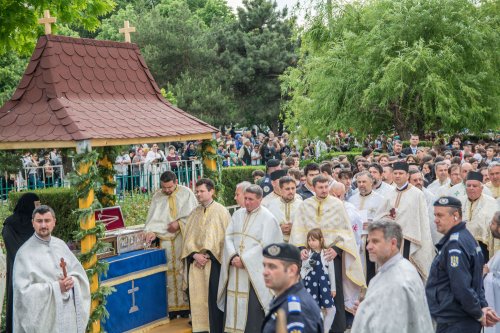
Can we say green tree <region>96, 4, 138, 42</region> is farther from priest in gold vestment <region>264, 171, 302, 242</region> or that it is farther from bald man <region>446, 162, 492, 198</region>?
priest in gold vestment <region>264, 171, 302, 242</region>

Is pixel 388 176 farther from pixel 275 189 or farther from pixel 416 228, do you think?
pixel 275 189

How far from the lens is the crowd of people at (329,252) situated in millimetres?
6312

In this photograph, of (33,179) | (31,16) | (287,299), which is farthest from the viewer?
(33,179)

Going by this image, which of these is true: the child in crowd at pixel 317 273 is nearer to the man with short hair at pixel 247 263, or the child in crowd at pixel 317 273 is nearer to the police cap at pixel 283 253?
the man with short hair at pixel 247 263

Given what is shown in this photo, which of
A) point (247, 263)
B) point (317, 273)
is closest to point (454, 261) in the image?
point (317, 273)

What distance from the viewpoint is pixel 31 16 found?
12336 millimetres

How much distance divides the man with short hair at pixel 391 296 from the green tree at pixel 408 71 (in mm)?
17634

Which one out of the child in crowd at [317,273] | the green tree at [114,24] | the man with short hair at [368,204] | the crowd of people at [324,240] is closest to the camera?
the crowd of people at [324,240]

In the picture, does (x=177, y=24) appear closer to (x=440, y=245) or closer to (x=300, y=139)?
(x=300, y=139)

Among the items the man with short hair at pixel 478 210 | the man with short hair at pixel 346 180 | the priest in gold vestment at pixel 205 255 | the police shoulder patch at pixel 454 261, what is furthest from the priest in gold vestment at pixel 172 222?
the police shoulder patch at pixel 454 261

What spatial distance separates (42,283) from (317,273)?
3.50 m

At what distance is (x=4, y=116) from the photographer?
10547 millimetres

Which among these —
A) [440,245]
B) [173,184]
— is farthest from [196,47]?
[440,245]

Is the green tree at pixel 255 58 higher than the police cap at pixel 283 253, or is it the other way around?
the green tree at pixel 255 58
